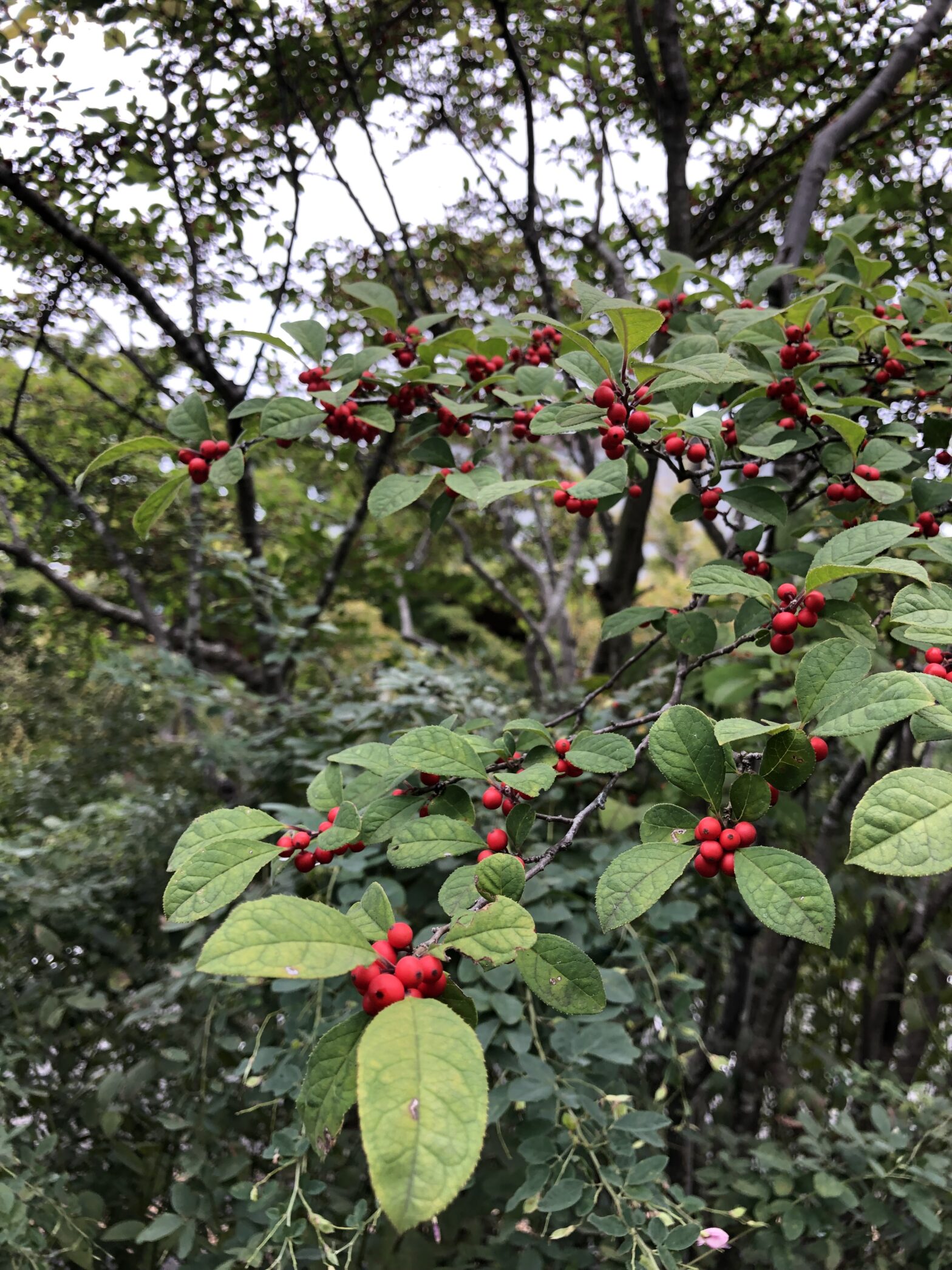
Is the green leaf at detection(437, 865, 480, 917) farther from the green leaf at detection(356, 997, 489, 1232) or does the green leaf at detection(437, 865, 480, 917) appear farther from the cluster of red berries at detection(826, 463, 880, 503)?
the cluster of red berries at detection(826, 463, 880, 503)

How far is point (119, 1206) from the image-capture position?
1.72 m

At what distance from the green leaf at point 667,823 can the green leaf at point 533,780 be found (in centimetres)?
11

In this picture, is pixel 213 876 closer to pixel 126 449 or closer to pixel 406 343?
pixel 126 449

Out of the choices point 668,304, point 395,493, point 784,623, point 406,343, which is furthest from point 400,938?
point 668,304

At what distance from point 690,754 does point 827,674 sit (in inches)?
6.5

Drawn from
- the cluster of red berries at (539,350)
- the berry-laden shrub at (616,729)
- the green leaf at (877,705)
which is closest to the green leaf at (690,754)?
the berry-laden shrub at (616,729)

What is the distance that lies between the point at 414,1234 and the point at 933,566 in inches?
66.2

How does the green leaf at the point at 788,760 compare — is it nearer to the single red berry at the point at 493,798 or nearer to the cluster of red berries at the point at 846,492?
the single red berry at the point at 493,798

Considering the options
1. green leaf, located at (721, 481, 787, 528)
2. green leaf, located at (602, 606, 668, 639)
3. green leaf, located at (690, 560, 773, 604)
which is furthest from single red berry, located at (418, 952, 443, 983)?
green leaf, located at (721, 481, 787, 528)

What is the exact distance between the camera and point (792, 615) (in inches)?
34.0

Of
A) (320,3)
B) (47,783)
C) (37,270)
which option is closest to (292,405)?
(47,783)

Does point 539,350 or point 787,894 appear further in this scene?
point 539,350

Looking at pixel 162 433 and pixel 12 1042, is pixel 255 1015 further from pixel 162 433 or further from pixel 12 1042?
pixel 162 433

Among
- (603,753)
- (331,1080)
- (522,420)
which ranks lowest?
(331,1080)
